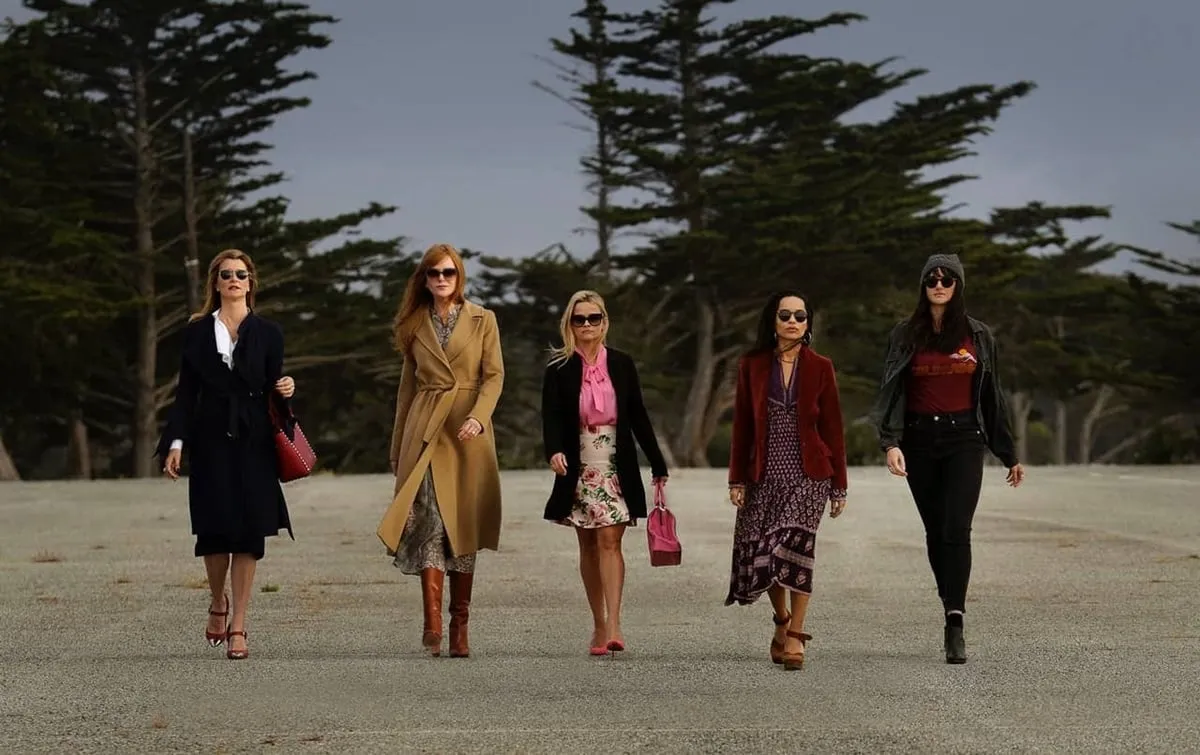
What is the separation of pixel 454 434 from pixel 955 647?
2.50m

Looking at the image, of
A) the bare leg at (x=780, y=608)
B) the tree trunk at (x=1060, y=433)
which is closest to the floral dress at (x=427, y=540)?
the bare leg at (x=780, y=608)

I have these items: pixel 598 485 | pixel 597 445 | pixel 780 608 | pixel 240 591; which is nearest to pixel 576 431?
pixel 597 445

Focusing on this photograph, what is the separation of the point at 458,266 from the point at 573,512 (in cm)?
129

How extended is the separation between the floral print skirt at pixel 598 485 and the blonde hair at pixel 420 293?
0.94m

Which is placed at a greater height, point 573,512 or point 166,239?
point 166,239

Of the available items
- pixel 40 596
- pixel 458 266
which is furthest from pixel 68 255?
pixel 458 266

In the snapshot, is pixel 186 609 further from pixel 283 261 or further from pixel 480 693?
pixel 283 261

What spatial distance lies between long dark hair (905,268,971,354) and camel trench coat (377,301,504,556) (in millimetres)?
1931

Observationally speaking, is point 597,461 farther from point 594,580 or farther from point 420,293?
point 420,293

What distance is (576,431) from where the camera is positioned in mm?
9086

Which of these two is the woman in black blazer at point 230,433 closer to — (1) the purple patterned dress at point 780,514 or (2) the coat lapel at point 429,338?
(2) the coat lapel at point 429,338

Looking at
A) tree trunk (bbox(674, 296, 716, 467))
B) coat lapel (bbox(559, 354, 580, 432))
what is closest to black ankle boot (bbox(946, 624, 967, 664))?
coat lapel (bbox(559, 354, 580, 432))

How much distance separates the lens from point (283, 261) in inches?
1778

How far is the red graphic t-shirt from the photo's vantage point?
29.4ft
